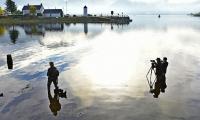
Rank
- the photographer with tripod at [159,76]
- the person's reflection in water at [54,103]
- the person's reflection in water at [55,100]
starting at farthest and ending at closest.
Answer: the photographer with tripod at [159,76] → the person's reflection in water at [55,100] → the person's reflection in water at [54,103]

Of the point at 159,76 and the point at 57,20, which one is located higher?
the point at 57,20

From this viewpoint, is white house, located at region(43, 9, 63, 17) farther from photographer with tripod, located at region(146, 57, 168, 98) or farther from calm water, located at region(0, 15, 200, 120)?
photographer with tripod, located at region(146, 57, 168, 98)

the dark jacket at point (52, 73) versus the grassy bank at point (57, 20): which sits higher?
the grassy bank at point (57, 20)

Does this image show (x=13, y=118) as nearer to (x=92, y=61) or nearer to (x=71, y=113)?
(x=71, y=113)

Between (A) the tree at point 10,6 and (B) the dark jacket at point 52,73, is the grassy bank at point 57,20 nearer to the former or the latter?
(A) the tree at point 10,6

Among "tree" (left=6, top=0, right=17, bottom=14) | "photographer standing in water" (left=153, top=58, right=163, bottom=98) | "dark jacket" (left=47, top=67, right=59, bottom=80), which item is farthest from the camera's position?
"tree" (left=6, top=0, right=17, bottom=14)

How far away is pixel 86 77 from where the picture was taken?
27641 mm

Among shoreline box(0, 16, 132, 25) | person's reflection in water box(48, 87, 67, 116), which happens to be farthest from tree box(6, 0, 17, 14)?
person's reflection in water box(48, 87, 67, 116)

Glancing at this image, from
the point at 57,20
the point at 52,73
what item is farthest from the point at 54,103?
the point at 57,20

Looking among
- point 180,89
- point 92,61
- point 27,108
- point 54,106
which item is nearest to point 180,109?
point 180,89

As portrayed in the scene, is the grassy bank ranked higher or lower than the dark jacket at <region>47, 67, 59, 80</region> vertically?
higher

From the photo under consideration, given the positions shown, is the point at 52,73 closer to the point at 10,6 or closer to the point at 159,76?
the point at 159,76

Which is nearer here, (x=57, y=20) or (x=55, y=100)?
(x=55, y=100)

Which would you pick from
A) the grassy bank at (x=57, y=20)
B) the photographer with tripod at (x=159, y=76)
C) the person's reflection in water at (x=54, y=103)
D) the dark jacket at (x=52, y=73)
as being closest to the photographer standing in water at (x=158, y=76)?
the photographer with tripod at (x=159, y=76)
